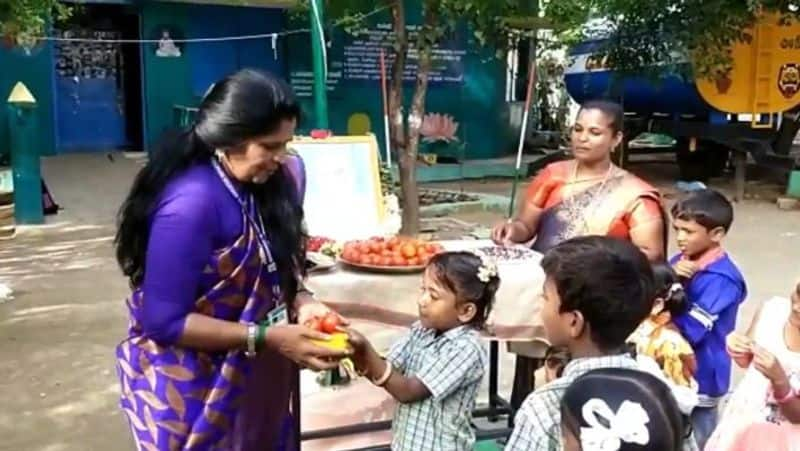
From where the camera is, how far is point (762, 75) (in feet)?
40.5

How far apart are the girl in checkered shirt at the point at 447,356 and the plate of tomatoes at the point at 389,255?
2.63 ft

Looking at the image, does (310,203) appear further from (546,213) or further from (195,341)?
(195,341)

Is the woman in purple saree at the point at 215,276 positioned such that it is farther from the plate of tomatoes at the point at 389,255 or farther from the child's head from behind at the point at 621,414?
the plate of tomatoes at the point at 389,255

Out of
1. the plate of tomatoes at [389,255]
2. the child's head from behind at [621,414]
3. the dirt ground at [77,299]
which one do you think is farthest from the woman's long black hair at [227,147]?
the dirt ground at [77,299]

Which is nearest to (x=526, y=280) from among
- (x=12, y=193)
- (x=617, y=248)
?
(x=617, y=248)

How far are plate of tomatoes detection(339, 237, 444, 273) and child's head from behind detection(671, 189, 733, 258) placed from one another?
887 millimetres

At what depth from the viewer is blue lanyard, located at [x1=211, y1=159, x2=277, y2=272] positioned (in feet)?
6.50

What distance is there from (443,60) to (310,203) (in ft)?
31.5

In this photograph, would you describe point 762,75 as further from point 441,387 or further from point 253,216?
point 253,216

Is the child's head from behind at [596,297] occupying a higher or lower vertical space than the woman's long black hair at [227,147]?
lower

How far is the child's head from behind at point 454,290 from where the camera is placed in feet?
8.34

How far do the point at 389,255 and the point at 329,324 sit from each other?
4.61 ft

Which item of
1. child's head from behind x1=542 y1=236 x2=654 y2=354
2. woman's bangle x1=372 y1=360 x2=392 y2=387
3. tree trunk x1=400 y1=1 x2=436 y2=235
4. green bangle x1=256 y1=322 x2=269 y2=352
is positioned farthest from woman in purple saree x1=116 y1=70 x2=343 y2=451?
tree trunk x1=400 y1=1 x2=436 y2=235

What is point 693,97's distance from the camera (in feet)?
43.3
